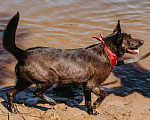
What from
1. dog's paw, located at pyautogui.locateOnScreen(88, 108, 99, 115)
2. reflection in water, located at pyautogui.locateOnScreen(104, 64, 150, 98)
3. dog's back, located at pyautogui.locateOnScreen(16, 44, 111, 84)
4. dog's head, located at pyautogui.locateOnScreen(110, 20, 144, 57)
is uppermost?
dog's head, located at pyautogui.locateOnScreen(110, 20, 144, 57)

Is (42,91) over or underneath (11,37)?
underneath

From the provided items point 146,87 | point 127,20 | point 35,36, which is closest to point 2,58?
point 35,36

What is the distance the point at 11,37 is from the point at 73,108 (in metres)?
1.93

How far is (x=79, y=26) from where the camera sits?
30.6ft

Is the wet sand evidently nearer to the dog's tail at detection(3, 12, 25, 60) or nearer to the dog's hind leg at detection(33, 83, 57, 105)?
the dog's hind leg at detection(33, 83, 57, 105)

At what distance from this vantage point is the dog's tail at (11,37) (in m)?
4.29

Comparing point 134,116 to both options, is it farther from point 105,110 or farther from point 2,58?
point 2,58

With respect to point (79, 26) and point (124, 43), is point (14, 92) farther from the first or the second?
point (79, 26)

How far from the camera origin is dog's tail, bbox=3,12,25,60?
4.29 m

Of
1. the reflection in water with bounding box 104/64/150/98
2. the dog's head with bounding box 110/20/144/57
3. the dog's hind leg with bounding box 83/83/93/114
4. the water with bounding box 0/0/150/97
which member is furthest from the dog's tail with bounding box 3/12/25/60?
the reflection in water with bounding box 104/64/150/98

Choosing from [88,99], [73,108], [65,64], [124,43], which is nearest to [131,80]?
[124,43]

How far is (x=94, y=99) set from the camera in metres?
5.72

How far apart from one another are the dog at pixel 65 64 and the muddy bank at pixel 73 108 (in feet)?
0.55

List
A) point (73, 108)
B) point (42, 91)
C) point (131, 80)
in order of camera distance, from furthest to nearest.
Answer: point (131, 80) → point (73, 108) → point (42, 91)
